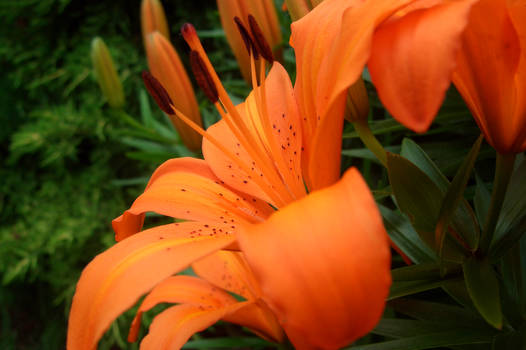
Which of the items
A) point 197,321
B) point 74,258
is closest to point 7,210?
point 74,258

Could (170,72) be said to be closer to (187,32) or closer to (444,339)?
(187,32)

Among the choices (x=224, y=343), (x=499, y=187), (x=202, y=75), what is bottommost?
(x=224, y=343)

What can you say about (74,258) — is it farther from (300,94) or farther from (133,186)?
(300,94)

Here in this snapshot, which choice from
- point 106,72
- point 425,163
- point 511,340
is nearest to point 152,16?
point 106,72

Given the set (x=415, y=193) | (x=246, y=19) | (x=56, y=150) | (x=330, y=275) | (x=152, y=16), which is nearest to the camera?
(x=330, y=275)

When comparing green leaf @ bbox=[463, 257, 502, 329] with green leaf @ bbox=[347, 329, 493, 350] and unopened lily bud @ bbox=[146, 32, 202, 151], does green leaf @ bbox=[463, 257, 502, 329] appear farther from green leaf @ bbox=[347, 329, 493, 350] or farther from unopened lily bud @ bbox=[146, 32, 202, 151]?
unopened lily bud @ bbox=[146, 32, 202, 151]

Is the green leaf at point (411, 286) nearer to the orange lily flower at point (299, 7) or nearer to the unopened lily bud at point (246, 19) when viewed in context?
the orange lily flower at point (299, 7)

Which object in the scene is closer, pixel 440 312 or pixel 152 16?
pixel 440 312

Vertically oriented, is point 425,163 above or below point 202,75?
below
